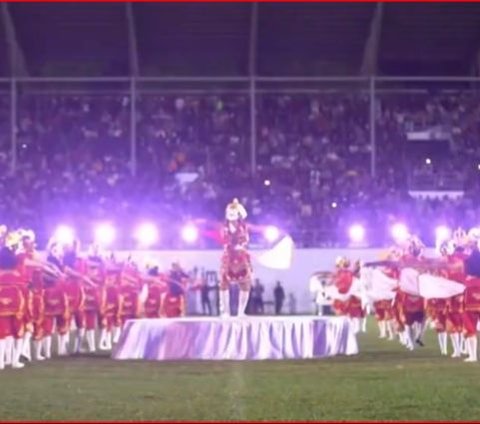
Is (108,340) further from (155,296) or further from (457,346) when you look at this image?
(457,346)

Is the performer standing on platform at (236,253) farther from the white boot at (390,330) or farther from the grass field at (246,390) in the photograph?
the white boot at (390,330)

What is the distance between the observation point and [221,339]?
20.3 metres

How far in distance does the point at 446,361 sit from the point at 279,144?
83.2 feet

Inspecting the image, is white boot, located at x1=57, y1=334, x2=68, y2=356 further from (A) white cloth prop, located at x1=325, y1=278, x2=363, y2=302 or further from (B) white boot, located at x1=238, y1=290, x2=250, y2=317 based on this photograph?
(A) white cloth prop, located at x1=325, y1=278, x2=363, y2=302

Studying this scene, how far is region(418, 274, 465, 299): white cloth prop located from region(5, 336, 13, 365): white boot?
6953mm

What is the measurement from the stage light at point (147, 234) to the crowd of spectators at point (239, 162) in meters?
0.59

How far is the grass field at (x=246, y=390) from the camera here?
12.6m

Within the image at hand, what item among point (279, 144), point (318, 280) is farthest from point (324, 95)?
point (318, 280)

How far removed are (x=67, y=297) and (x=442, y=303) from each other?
21.0ft

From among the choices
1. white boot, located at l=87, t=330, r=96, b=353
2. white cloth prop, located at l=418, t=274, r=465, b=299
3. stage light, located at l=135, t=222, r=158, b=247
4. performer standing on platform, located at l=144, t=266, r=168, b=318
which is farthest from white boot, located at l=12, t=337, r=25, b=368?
stage light, located at l=135, t=222, r=158, b=247

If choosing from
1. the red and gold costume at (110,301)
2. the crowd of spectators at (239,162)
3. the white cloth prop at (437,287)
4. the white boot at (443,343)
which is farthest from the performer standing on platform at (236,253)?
the crowd of spectators at (239,162)

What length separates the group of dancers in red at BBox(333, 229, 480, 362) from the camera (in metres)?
19.8

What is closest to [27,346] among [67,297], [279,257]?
[67,297]

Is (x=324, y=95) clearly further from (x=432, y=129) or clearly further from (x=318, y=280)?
(x=318, y=280)
